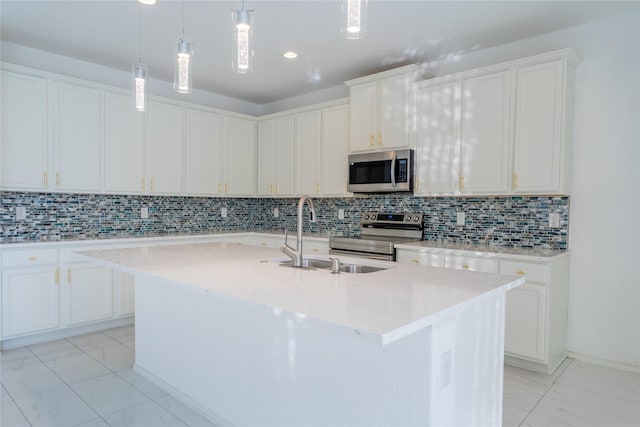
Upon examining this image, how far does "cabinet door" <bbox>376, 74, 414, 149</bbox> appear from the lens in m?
3.90

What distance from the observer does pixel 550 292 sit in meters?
2.93

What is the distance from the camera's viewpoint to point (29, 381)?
9.03 feet

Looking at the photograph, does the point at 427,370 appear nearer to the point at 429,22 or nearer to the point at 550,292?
the point at 550,292

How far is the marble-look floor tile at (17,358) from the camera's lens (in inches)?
119

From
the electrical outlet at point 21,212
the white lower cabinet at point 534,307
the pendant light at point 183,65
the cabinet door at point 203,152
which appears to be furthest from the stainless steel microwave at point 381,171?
the electrical outlet at point 21,212

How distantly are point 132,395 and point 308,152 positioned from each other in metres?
3.21

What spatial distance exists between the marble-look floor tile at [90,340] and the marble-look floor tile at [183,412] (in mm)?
1355

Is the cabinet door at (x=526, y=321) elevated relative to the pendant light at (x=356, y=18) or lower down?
lower down

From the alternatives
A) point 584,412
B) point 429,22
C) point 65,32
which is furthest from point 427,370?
point 65,32

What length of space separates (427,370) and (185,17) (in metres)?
3.03

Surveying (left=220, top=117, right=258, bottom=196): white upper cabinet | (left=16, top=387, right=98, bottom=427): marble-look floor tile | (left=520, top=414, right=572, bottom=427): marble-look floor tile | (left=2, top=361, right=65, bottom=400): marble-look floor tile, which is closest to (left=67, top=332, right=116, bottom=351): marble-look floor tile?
(left=2, top=361, right=65, bottom=400): marble-look floor tile

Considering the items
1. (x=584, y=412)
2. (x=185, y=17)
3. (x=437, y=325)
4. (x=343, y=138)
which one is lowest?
(x=584, y=412)

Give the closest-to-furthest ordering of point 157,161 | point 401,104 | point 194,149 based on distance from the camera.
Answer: point 401,104, point 157,161, point 194,149

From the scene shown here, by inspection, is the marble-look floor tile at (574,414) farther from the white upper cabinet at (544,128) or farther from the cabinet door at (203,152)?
the cabinet door at (203,152)
